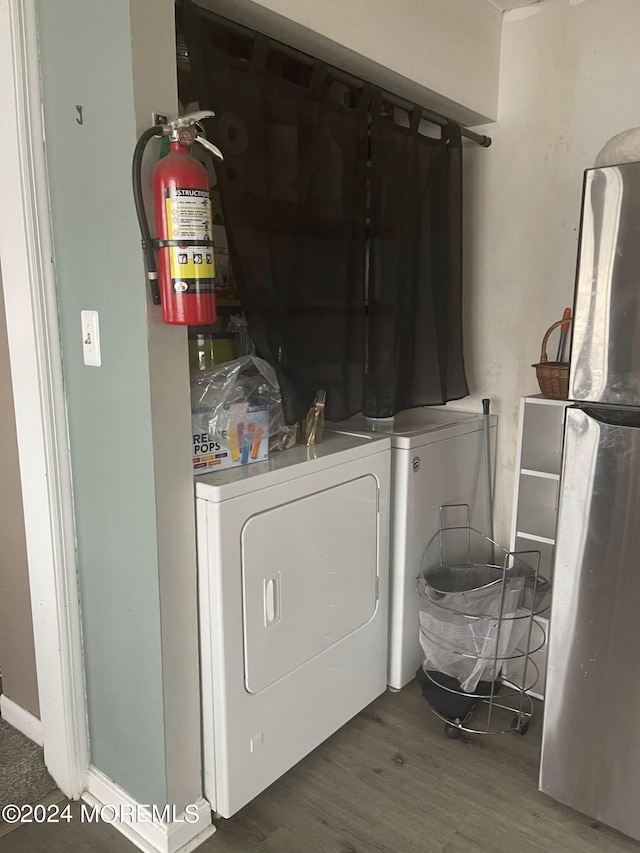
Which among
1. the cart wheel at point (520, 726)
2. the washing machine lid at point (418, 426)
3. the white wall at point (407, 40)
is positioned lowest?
the cart wheel at point (520, 726)

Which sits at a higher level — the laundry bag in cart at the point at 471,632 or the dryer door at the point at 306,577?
the dryer door at the point at 306,577

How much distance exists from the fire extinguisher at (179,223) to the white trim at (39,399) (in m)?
0.38

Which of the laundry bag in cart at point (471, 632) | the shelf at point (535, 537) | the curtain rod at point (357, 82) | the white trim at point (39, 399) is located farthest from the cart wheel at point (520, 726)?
the curtain rod at point (357, 82)

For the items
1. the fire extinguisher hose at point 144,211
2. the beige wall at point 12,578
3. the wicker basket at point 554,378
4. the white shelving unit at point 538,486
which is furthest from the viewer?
the white shelving unit at point 538,486

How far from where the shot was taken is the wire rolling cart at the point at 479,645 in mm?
2121

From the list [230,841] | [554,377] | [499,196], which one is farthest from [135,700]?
[499,196]

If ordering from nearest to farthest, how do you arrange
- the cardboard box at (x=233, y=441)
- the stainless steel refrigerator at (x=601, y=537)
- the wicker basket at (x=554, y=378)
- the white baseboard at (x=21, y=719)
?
1. the stainless steel refrigerator at (x=601, y=537)
2. the cardboard box at (x=233, y=441)
3. the white baseboard at (x=21, y=719)
4. the wicker basket at (x=554, y=378)

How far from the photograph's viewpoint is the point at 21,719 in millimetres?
2109

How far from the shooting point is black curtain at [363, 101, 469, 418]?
211 cm

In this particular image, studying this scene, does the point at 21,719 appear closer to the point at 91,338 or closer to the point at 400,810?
the point at 400,810

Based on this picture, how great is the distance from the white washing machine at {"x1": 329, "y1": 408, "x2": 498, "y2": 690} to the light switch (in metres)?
0.95

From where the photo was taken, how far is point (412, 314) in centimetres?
228

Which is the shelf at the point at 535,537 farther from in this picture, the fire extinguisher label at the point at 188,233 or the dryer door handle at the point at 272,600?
the fire extinguisher label at the point at 188,233

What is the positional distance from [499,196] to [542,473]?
1.10 metres
